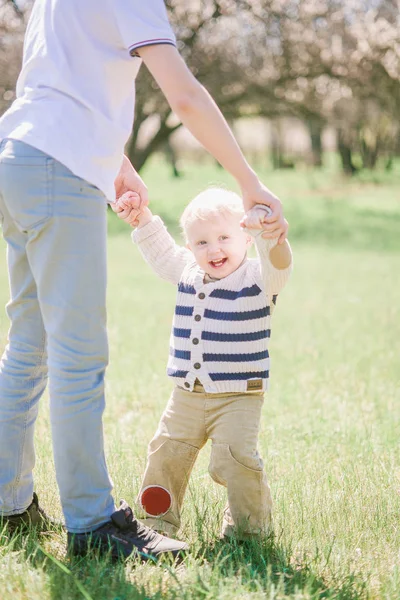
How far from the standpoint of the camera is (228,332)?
264 cm

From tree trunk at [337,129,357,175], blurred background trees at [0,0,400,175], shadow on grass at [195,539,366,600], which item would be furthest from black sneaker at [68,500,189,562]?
tree trunk at [337,129,357,175]

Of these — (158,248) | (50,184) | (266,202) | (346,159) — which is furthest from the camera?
(346,159)

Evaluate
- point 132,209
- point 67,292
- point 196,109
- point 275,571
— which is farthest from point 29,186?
point 275,571

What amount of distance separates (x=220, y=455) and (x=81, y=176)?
1.02m

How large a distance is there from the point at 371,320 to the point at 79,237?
18.2 feet

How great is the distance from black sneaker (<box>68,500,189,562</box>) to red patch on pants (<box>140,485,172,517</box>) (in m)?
0.29

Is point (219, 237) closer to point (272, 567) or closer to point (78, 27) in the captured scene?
point (78, 27)

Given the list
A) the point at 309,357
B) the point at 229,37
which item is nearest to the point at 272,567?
the point at 309,357

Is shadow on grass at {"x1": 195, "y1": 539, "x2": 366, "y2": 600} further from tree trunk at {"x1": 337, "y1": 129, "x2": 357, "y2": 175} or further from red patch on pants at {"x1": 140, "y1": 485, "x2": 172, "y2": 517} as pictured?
tree trunk at {"x1": 337, "y1": 129, "x2": 357, "y2": 175}

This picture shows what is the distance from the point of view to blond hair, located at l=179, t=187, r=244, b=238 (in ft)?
8.86

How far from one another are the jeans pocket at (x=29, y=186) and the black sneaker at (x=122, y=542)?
86cm

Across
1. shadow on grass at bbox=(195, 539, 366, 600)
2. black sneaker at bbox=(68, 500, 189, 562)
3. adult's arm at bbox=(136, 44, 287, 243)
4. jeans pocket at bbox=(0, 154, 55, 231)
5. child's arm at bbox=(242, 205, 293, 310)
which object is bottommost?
shadow on grass at bbox=(195, 539, 366, 600)

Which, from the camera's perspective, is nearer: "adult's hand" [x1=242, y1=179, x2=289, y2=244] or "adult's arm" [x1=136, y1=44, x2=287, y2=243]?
"adult's arm" [x1=136, y1=44, x2=287, y2=243]

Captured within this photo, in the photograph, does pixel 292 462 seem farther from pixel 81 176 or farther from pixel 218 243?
pixel 81 176
